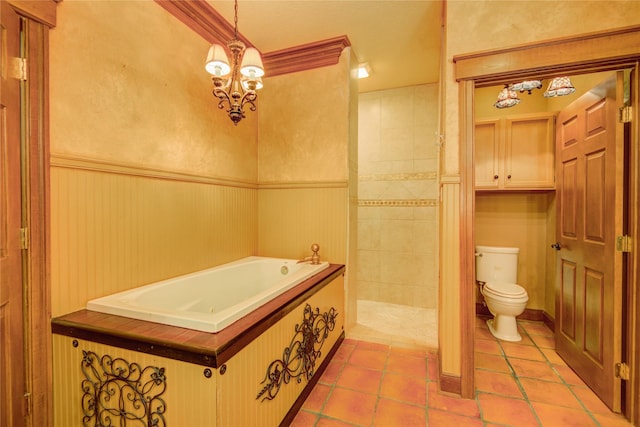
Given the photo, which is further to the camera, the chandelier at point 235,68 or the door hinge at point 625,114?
the chandelier at point 235,68

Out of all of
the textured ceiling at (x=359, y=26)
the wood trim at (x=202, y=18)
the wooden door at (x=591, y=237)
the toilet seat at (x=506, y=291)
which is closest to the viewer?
the wooden door at (x=591, y=237)

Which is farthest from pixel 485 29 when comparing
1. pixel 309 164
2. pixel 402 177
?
pixel 402 177

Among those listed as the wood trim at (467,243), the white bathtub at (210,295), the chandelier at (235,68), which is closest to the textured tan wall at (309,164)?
the white bathtub at (210,295)

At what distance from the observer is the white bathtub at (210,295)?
118 cm

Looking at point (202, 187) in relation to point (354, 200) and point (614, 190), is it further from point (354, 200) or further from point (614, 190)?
point (614, 190)

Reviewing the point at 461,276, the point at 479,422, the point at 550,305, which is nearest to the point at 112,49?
the point at 461,276

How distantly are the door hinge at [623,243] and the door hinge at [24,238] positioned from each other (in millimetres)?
3026

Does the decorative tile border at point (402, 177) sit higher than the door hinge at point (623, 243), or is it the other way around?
the decorative tile border at point (402, 177)

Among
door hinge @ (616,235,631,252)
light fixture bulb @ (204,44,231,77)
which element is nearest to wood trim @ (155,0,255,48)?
light fixture bulb @ (204,44,231,77)

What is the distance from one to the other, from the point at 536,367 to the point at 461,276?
105 cm

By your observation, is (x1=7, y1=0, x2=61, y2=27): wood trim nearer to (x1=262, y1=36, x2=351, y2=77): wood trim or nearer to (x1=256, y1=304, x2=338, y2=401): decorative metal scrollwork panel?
(x1=262, y1=36, x2=351, y2=77): wood trim

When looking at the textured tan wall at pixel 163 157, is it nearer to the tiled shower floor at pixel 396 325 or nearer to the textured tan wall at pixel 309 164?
the textured tan wall at pixel 309 164

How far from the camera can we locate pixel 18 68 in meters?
1.19

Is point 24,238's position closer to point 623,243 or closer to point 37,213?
point 37,213
